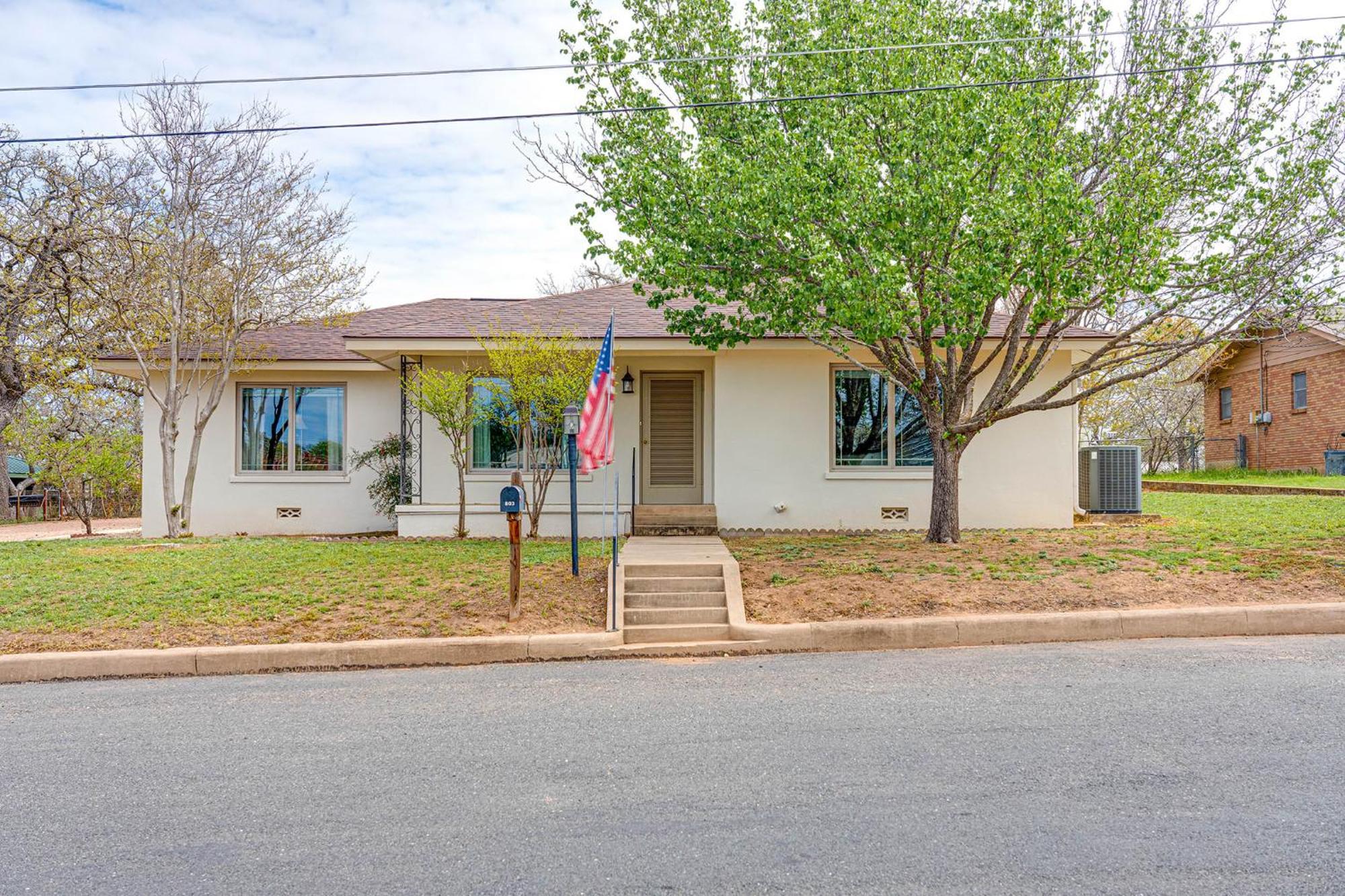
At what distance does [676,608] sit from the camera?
767 cm

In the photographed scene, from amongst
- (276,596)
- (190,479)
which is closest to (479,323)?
(190,479)

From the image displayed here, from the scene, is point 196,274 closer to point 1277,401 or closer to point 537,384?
point 537,384

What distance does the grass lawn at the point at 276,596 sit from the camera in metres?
6.96

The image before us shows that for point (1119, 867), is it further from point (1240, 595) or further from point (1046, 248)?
point (1046, 248)

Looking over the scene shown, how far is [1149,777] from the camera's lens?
13.2ft

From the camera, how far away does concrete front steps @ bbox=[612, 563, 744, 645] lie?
23.5 ft

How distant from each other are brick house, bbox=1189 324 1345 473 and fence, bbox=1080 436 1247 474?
0.21ft

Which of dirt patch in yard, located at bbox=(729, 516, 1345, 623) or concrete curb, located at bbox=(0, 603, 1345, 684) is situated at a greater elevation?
dirt patch in yard, located at bbox=(729, 516, 1345, 623)

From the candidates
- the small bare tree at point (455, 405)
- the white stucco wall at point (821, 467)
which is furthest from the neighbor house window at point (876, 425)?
the small bare tree at point (455, 405)

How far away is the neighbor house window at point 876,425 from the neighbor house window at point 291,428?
26.0ft

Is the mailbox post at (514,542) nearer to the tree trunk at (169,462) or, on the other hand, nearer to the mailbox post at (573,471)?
the mailbox post at (573,471)

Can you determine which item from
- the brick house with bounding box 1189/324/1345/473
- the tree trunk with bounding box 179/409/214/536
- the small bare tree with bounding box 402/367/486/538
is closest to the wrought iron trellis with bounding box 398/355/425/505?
the small bare tree with bounding box 402/367/486/538

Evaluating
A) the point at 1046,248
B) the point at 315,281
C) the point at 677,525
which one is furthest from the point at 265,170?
the point at 1046,248

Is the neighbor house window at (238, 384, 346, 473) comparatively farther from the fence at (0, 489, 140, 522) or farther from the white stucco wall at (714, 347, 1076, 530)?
the fence at (0, 489, 140, 522)
